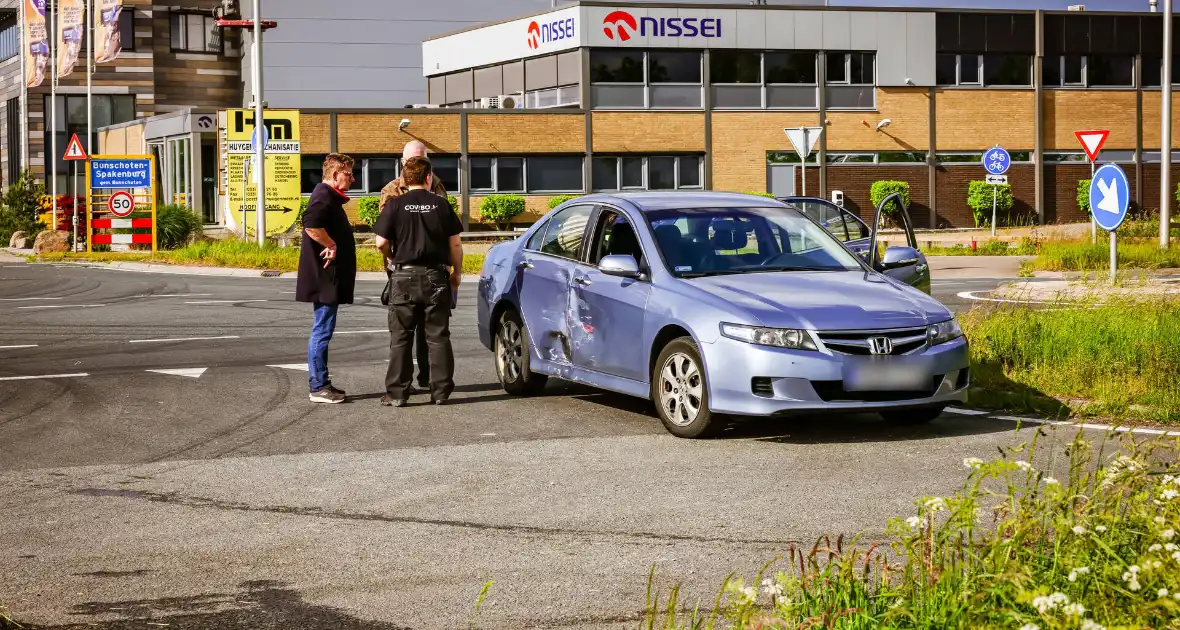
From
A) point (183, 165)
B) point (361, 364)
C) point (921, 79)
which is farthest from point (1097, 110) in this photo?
point (361, 364)

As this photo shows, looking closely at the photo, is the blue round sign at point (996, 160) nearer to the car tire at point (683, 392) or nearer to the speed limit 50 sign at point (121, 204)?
the speed limit 50 sign at point (121, 204)

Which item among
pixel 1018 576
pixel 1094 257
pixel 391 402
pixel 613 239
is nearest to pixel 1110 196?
pixel 613 239

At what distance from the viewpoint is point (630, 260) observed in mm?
9844

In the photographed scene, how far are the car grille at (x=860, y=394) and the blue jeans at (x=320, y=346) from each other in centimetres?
385

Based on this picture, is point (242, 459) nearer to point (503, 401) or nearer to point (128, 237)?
point (503, 401)

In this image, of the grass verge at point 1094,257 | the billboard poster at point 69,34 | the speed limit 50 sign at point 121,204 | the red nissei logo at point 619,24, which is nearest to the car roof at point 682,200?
the grass verge at point 1094,257

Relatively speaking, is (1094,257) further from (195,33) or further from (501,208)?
(195,33)

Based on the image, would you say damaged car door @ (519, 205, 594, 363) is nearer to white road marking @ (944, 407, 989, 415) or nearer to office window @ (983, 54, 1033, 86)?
white road marking @ (944, 407, 989, 415)

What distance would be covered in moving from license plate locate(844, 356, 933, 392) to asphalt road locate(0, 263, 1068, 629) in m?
0.35

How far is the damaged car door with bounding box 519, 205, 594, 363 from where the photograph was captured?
10.8 meters

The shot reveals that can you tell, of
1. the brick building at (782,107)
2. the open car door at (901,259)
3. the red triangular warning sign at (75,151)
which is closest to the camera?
the open car door at (901,259)

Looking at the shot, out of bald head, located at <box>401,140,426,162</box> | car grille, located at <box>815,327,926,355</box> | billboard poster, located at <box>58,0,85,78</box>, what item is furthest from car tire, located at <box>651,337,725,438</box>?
billboard poster, located at <box>58,0,85,78</box>

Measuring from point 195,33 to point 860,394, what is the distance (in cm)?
5999

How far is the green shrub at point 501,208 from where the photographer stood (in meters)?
48.5
